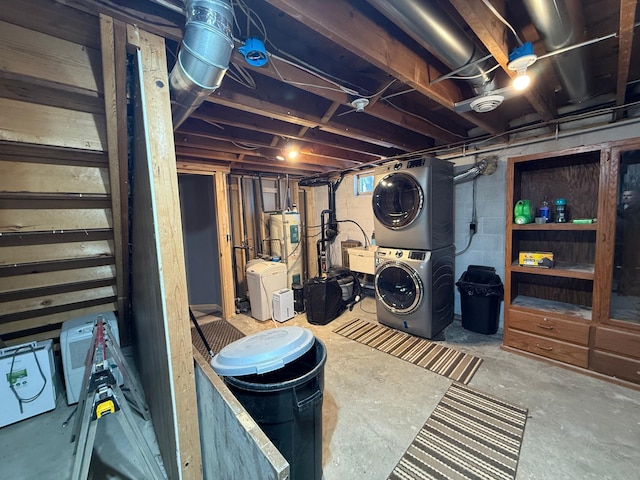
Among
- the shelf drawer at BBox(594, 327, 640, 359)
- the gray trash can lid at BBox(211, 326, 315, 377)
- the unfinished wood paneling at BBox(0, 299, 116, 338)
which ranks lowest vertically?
the shelf drawer at BBox(594, 327, 640, 359)

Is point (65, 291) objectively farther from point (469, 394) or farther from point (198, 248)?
point (469, 394)

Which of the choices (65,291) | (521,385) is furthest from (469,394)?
(65,291)

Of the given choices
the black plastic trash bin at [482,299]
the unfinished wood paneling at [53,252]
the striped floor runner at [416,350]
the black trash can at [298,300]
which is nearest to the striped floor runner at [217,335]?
the black trash can at [298,300]

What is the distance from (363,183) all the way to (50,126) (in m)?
3.60

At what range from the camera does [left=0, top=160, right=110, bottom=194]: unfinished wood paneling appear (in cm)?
130

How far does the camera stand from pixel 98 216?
5.61ft

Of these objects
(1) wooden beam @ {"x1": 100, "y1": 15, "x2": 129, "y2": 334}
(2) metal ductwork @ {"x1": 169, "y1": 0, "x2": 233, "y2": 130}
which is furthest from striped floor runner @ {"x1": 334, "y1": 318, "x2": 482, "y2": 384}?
(2) metal ductwork @ {"x1": 169, "y1": 0, "x2": 233, "y2": 130}

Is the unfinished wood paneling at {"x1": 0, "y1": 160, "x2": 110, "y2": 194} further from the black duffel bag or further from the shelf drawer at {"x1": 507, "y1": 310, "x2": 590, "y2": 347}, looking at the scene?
the shelf drawer at {"x1": 507, "y1": 310, "x2": 590, "y2": 347}

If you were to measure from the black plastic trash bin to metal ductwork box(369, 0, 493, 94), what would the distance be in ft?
7.22

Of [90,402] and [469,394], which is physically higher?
[90,402]

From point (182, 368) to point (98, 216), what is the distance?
130 cm

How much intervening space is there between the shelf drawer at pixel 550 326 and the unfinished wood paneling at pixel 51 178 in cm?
342

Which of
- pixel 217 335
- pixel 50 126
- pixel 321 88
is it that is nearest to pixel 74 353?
pixel 217 335

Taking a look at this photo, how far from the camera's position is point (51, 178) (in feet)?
4.62
